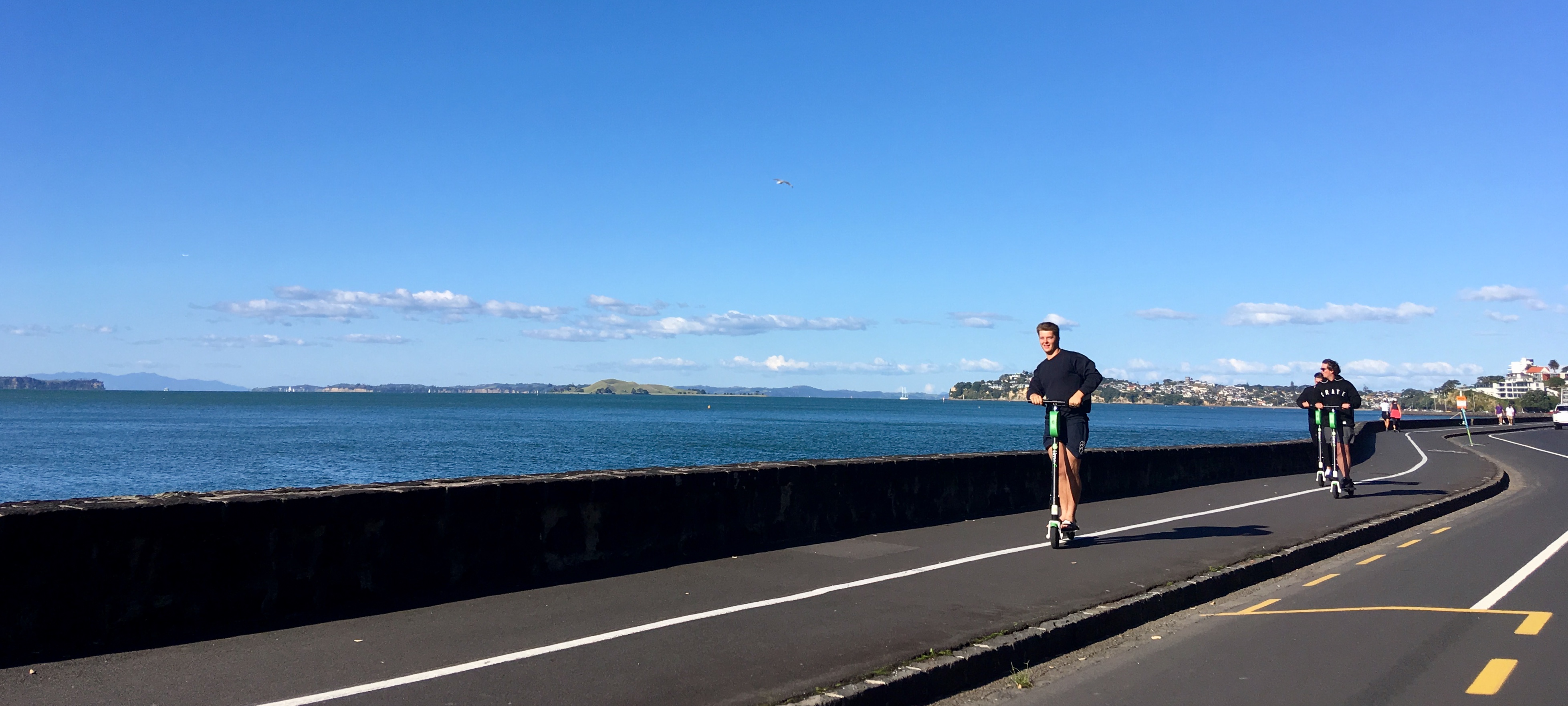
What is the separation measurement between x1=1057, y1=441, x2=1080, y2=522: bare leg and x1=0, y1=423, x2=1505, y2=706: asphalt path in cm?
37

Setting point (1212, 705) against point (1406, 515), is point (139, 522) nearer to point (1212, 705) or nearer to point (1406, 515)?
point (1212, 705)

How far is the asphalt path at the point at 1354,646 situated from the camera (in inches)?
218

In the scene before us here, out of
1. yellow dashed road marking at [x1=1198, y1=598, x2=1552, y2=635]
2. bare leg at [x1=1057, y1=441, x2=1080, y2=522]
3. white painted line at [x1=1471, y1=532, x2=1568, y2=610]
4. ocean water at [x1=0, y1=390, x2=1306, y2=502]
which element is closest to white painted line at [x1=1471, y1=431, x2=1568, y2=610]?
white painted line at [x1=1471, y1=532, x2=1568, y2=610]

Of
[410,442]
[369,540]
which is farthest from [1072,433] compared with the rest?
[410,442]

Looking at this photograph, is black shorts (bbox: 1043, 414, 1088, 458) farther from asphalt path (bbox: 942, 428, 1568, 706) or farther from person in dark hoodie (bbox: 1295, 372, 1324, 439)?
person in dark hoodie (bbox: 1295, 372, 1324, 439)

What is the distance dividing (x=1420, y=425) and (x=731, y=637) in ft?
190

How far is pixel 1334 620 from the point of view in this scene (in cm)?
732

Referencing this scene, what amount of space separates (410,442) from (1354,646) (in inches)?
2581

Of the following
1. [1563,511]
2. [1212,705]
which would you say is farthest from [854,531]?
[1563,511]

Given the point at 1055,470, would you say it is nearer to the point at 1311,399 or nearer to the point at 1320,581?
the point at 1320,581

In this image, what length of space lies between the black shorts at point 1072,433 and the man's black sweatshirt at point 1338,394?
770 centimetres

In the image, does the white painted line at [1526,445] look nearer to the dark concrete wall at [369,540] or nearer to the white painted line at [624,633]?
the white painted line at [624,633]

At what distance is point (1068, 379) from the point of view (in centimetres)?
969

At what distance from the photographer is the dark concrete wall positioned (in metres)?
5.46
